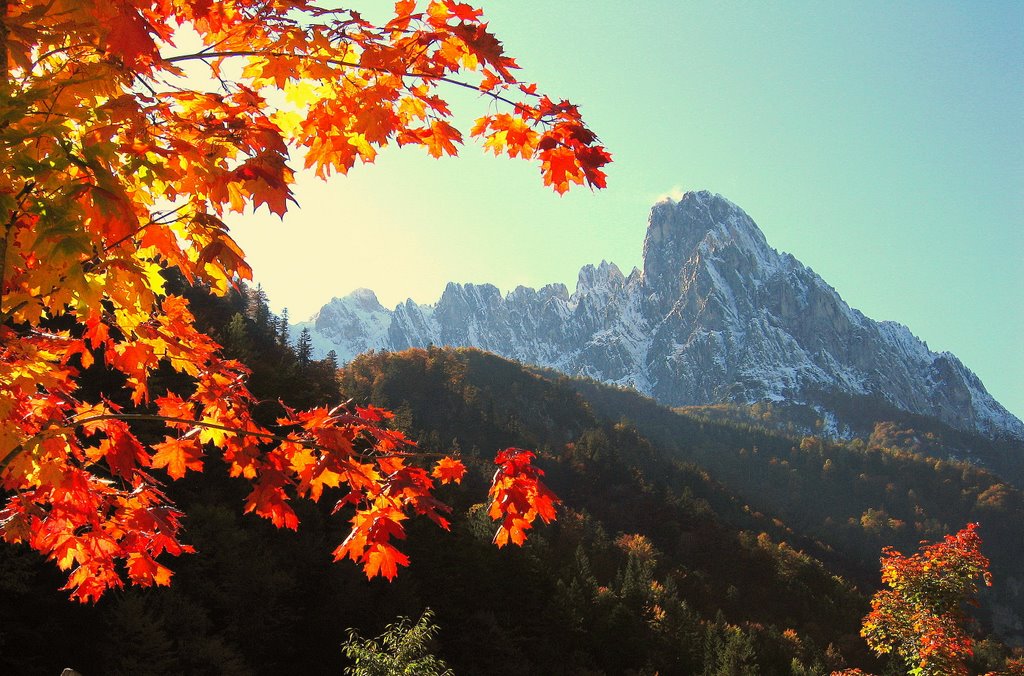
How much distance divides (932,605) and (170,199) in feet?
42.2

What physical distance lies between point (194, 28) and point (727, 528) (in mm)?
67236

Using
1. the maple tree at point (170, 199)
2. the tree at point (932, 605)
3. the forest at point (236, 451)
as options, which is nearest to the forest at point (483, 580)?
the forest at point (236, 451)

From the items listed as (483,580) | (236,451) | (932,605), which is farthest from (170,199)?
(483,580)

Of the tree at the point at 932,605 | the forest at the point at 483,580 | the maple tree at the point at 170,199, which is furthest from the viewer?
the forest at the point at 483,580

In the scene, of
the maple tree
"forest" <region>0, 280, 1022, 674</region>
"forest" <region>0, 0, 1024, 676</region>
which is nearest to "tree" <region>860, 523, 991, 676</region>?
"forest" <region>0, 0, 1024, 676</region>

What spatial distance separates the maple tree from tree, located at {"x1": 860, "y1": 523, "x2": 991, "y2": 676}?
1070 cm

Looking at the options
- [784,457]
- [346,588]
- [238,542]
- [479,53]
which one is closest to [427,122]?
[479,53]

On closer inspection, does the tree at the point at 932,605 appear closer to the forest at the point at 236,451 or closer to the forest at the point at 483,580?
the forest at the point at 236,451

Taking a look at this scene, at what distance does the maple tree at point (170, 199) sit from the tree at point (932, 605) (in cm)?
1070

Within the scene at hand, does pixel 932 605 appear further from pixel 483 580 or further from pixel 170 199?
pixel 483 580

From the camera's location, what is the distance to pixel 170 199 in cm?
245

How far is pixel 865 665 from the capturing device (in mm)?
42969

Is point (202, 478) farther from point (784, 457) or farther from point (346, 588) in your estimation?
point (784, 457)

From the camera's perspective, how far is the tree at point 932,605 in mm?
10211
